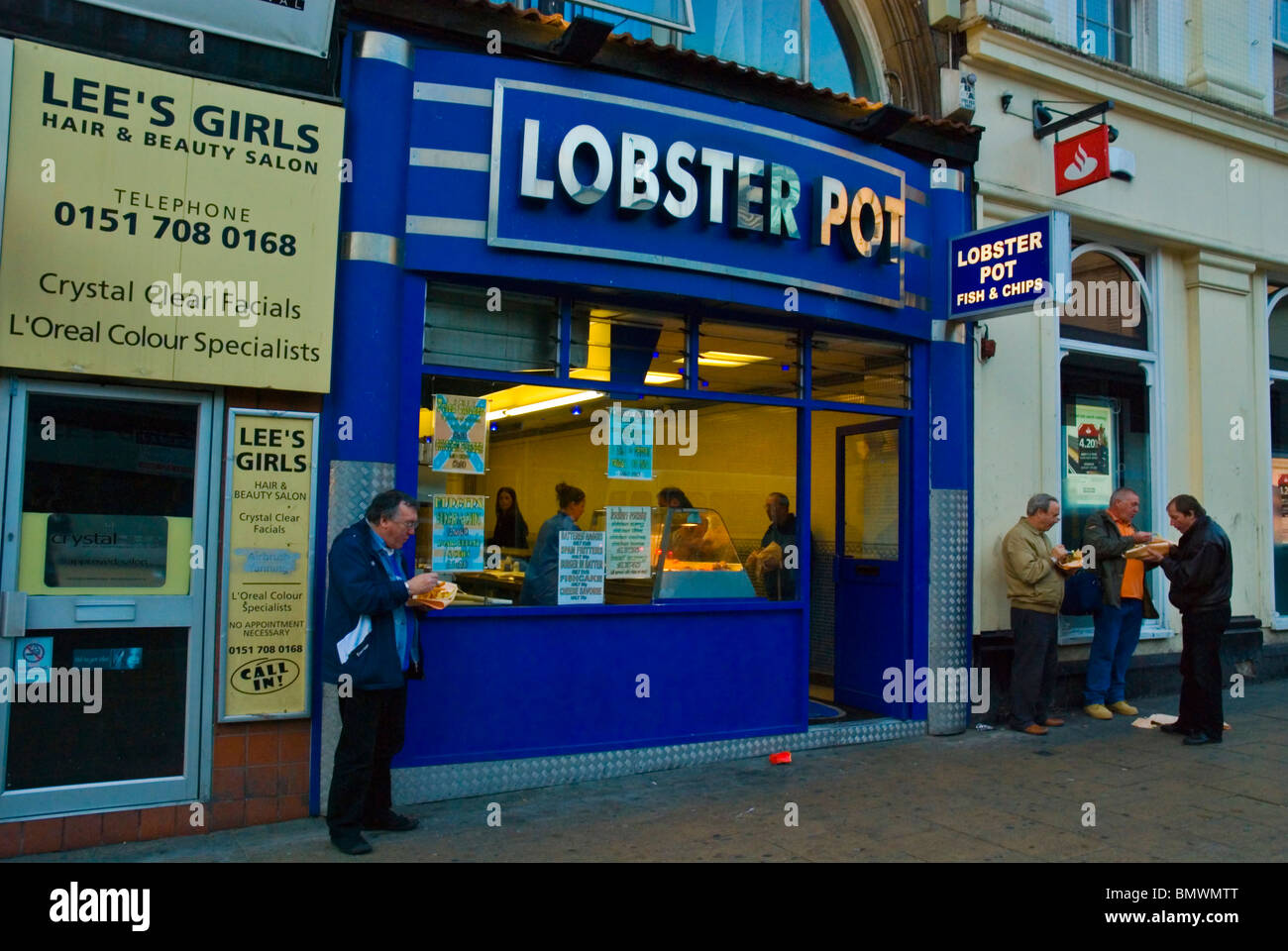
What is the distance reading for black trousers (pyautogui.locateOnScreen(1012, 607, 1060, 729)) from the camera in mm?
8055

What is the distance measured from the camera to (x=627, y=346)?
284 inches

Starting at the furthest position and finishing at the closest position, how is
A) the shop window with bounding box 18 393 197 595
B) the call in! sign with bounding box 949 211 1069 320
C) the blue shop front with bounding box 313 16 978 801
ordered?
the call in! sign with bounding box 949 211 1069 320 → the blue shop front with bounding box 313 16 978 801 → the shop window with bounding box 18 393 197 595

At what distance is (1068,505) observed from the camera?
9359 millimetres

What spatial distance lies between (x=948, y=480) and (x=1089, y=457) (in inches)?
82.3

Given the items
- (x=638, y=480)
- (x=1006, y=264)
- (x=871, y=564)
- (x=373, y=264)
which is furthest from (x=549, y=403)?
(x=1006, y=264)

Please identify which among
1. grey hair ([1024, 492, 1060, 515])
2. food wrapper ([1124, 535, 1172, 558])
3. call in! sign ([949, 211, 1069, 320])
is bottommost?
food wrapper ([1124, 535, 1172, 558])

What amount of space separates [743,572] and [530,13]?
408 cm

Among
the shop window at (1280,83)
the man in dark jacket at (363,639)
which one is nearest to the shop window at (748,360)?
the man in dark jacket at (363,639)

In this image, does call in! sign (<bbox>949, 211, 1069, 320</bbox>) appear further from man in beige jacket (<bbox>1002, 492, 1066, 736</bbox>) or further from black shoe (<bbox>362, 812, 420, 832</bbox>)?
black shoe (<bbox>362, 812, 420, 832</bbox>)

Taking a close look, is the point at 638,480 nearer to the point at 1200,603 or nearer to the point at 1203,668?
the point at 1200,603

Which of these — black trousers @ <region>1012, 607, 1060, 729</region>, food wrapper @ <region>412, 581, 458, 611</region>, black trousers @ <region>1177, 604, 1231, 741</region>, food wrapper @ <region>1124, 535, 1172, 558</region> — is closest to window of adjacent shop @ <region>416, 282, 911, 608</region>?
food wrapper @ <region>412, 581, 458, 611</region>

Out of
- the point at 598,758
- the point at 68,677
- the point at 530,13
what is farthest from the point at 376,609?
the point at 530,13

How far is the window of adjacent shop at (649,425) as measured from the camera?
21.9 ft

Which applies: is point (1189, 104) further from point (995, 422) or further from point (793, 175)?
point (793, 175)
